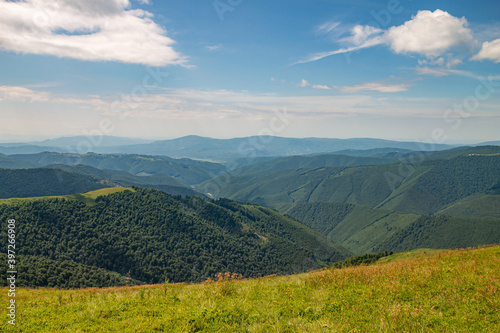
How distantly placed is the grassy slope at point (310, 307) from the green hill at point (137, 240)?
106837 millimetres

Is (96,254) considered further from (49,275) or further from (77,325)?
(77,325)

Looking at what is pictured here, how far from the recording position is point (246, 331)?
917 centimetres

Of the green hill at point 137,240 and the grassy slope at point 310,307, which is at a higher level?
the grassy slope at point 310,307

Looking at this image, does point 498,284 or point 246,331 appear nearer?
point 246,331

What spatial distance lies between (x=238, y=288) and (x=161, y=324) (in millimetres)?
4939

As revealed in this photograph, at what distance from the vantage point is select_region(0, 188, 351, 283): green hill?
370ft

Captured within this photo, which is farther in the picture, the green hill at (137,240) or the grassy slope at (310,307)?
the green hill at (137,240)

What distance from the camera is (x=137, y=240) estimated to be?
139m

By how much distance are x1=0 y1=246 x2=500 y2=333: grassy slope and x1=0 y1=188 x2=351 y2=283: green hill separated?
107 m

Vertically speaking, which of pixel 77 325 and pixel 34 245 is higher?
pixel 77 325

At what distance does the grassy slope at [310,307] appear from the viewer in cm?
927

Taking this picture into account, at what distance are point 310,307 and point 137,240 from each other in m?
148

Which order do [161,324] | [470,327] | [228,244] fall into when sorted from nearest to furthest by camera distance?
1. [470,327]
2. [161,324]
3. [228,244]

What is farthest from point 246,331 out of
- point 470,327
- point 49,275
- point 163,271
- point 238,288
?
point 163,271
